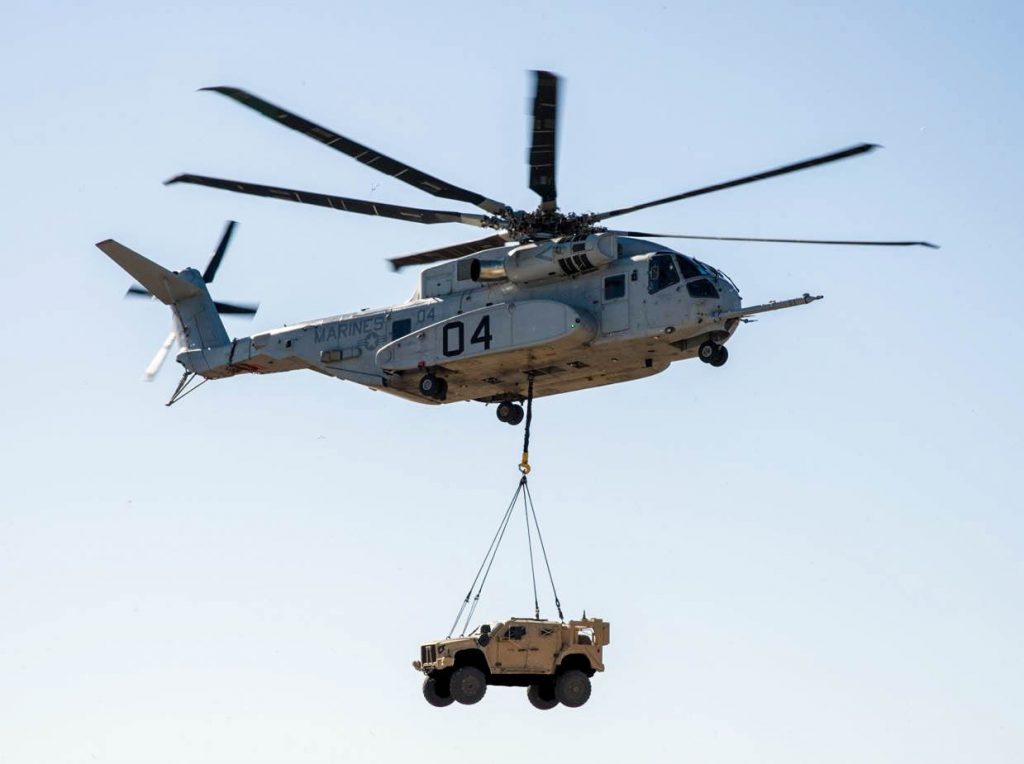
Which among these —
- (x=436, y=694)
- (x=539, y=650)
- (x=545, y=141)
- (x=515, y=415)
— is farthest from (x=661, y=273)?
(x=436, y=694)

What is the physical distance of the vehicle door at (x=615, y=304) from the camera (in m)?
35.3

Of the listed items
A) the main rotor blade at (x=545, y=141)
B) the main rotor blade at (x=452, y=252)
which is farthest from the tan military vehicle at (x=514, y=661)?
the main rotor blade at (x=452, y=252)

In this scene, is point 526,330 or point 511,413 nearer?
point 526,330

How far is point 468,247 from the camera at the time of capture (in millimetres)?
39406

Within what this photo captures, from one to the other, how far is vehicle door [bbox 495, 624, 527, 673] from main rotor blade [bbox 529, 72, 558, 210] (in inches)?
329

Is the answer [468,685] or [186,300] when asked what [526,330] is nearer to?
[468,685]

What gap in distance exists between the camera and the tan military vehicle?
33688mm

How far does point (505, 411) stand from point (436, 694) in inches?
287

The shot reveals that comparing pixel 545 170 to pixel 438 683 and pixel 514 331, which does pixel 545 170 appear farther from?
pixel 438 683

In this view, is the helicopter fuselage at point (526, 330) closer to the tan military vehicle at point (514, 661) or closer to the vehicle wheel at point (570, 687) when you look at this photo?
the tan military vehicle at point (514, 661)

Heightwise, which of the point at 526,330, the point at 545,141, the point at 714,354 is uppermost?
the point at 545,141

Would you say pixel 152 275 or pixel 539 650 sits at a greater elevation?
pixel 152 275

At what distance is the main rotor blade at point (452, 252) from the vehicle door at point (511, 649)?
9.12m

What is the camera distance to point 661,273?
35156mm
